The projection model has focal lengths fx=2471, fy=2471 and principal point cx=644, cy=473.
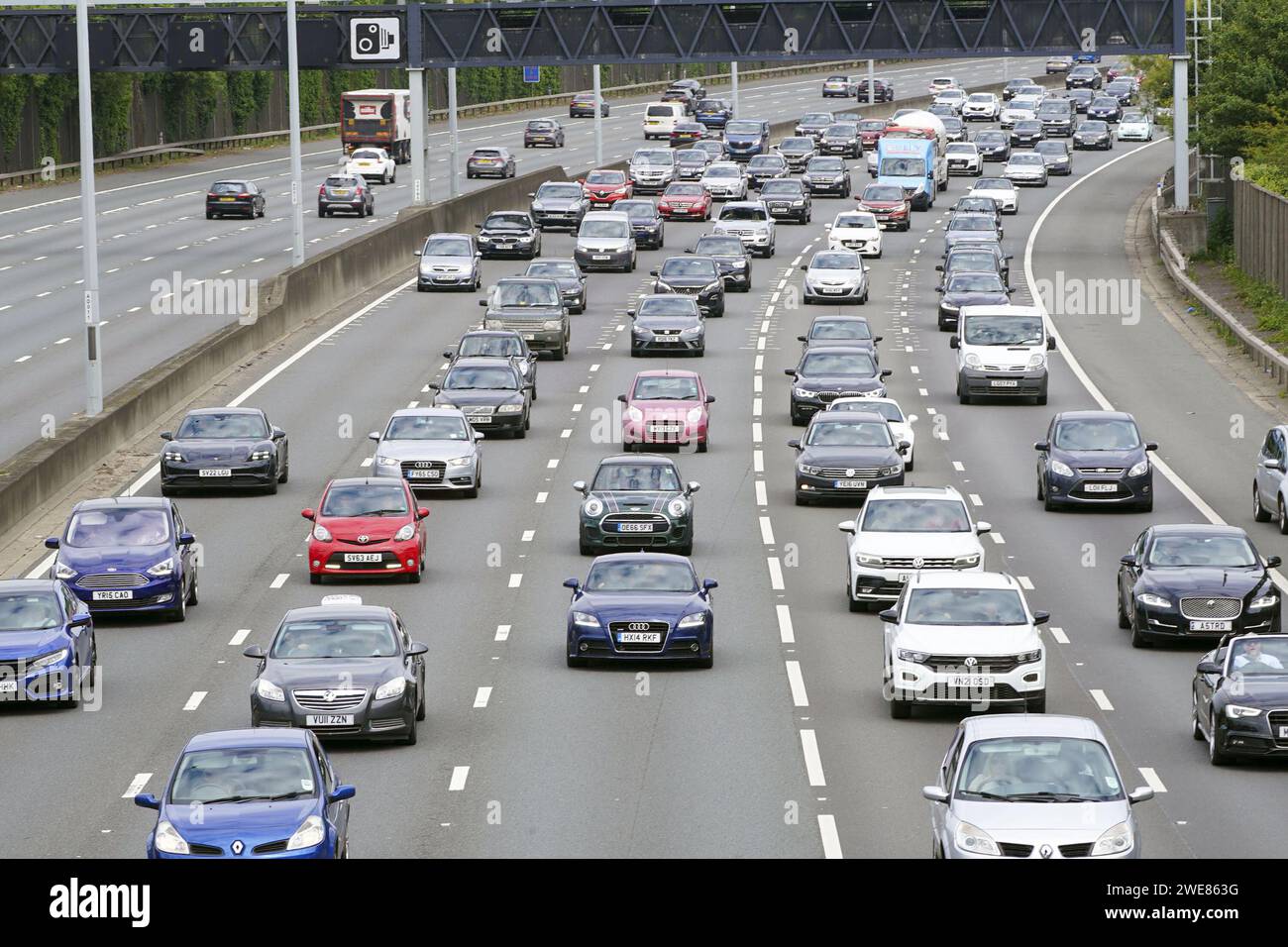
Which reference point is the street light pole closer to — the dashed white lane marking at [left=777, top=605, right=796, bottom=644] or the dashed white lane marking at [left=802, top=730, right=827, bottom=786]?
the dashed white lane marking at [left=777, top=605, right=796, bottom=644]

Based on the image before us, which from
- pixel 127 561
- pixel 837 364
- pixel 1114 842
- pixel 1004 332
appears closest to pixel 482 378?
pixel 837 364

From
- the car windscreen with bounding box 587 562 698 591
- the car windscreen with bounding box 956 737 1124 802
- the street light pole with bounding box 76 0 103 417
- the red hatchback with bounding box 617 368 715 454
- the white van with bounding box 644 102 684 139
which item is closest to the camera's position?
the car windscreen with bounding box 956 737 1124 802

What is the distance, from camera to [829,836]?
65.5 ft

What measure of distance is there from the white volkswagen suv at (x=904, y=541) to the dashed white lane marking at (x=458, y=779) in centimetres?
892

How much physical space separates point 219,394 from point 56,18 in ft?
132

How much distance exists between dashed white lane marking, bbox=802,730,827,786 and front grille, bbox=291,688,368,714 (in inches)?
166

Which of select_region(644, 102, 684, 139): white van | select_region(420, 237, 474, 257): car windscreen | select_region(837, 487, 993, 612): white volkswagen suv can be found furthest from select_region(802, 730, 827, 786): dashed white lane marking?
select_region(644, 102, 684, 139): white van

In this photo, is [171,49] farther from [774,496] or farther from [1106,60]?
[1106,60]

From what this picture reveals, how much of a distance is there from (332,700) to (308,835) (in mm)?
5730

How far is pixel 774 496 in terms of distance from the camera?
3928 centimetres

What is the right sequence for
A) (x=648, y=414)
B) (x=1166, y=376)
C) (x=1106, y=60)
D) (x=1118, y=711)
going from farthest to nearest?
(x=1106, y=60), (x=1166, y=376), (x=648, y=414), (x=1118, y=711)

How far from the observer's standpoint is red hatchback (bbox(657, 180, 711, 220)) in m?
82.1

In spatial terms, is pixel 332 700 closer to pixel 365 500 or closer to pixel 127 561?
pixel 127 561

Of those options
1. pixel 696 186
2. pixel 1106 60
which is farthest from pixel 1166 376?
pixel 1106 60
